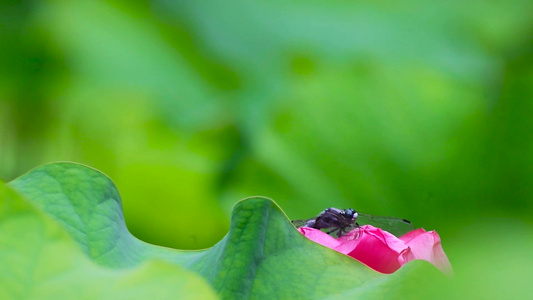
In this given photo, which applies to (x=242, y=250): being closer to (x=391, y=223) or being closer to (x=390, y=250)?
(x=390, y=250)

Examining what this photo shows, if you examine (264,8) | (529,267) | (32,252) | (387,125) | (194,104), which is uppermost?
(264,8)

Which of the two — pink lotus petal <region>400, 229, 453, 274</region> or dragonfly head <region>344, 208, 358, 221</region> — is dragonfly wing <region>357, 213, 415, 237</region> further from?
pink lotus petal <region>400, 229, 453, 274</region>

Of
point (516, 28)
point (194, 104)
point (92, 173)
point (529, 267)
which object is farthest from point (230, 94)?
point (529, 267)

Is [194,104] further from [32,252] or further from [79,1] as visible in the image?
[32,252]

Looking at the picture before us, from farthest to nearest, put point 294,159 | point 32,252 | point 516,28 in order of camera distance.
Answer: point 516,28 < point 294,159 < point 32,252

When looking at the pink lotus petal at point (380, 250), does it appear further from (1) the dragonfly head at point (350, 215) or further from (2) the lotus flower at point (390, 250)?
(1) the dragonfly head at point (350, 215)

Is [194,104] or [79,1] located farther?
Result: [79,1]

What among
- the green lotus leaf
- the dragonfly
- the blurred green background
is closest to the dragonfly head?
the dragonfly
